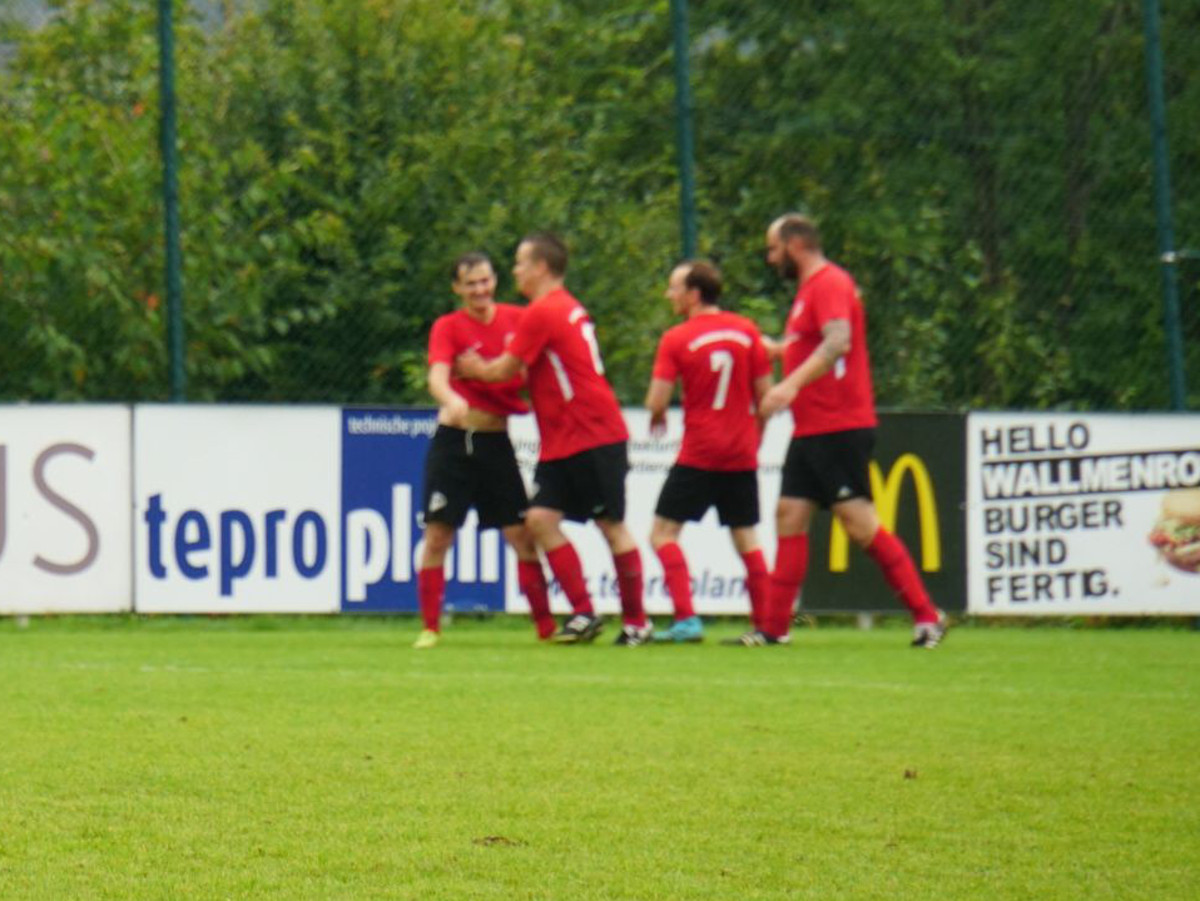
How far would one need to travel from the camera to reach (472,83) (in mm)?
15734

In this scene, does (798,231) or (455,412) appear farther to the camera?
(798,231)

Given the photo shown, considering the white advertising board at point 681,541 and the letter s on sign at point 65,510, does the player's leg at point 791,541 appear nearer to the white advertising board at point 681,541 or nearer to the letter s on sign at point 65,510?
the white advertising board at point 681,541

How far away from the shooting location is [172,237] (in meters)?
13.9

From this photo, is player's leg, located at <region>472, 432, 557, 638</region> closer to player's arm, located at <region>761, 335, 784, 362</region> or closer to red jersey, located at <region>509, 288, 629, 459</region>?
red jersey, located at <region>509, 288, 629, 459</region>

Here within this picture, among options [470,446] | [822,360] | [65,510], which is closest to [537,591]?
[470,446]

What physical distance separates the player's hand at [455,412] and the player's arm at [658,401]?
89cm

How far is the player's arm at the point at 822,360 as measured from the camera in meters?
10.7

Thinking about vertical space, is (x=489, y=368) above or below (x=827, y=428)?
above

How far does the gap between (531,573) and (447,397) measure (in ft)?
4.09

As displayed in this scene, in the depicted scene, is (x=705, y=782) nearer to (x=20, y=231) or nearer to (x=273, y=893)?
(x=273, y=893)

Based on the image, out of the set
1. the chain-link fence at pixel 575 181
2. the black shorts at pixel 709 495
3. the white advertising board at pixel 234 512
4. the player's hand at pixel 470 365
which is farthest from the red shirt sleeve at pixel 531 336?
the chain-link fence at pixel 575 181

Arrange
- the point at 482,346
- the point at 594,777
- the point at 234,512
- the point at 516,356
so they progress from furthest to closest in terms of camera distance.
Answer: the point at 234,512 < the point at 482,346 < the point at 516,356 < the point at 594,777

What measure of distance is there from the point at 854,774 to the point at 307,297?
8404mm

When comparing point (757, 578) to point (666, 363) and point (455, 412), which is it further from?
point (455, 412)
